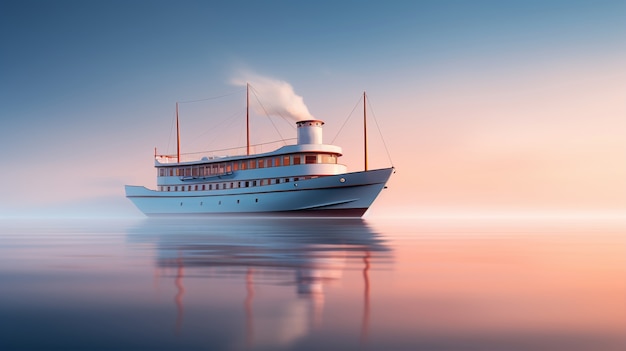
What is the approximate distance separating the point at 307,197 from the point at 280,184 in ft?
9.48

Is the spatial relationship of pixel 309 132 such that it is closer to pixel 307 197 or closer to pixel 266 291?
pixel 307 197

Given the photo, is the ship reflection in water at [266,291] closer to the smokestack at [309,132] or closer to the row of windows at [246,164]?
the row of windows at [246,164]

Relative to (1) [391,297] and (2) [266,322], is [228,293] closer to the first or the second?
(2) [266,322]

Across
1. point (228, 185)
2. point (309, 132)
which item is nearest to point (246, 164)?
point (228, 185)

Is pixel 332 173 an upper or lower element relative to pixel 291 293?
upper

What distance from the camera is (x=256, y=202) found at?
40.4m

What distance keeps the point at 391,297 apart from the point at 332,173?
1352 inches

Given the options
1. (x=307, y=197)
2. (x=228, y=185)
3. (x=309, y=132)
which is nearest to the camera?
(x=307, y=197)

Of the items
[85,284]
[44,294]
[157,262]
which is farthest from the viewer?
[157,262]

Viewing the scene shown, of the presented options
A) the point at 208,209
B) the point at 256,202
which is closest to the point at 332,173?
the point at 256,202

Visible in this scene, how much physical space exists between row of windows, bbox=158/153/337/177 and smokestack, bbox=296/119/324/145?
222 centimetres

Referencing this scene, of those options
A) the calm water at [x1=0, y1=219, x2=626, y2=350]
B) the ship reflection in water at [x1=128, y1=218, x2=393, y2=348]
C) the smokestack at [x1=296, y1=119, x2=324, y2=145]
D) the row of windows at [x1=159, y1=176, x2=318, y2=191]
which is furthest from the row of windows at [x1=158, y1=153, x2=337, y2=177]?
the calm water at [x1=0, y1=219, x2=626, y2=350]

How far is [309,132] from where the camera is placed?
40.6m

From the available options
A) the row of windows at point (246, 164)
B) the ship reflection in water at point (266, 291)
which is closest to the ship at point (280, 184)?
the row of windows at point (246, 164)
